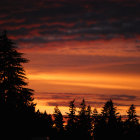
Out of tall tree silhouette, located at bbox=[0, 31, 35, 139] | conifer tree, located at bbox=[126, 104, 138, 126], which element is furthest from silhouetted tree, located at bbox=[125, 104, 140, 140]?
tall tree silhouette, located at bbox=[0, 31, 35, 139]

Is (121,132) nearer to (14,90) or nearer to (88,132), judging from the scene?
(88,132)

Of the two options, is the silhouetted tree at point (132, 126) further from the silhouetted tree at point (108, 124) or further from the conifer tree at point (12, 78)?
the conifer tree at point (12, 78)

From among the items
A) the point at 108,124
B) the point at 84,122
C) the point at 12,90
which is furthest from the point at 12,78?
the point at 84,122

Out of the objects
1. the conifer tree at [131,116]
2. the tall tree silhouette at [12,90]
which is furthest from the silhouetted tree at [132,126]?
the tall tree silhouette at [12,90]

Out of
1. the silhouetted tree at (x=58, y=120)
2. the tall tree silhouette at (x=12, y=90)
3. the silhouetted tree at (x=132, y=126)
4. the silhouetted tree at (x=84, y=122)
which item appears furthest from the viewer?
the silhouetted tree at (x=58, y=120)

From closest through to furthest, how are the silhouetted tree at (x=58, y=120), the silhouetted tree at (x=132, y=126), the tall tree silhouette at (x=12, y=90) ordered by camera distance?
the tall tree silhouette at (x=12, y=90) → the silhouetted tree at (x=132, y=126) → the silhouetted tree at (x=58, y=120)

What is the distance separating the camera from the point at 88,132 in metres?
86.9

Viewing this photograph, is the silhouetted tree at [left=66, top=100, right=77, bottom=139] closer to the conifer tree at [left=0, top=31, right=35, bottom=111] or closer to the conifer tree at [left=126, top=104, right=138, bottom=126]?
the conifer tree at [left=126, top=104, right=138, bottom=126]

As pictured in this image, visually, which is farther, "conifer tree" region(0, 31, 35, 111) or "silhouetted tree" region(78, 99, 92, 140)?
"silhouetted tree" region(78, 99, 92, 140)

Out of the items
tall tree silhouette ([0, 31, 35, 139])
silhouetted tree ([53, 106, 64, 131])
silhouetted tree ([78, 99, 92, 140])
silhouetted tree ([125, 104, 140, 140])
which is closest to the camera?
tall tree silhouette ([0, 31, 35, 139])

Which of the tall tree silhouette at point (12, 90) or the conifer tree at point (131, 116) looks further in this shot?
the conifer tree at point (131, 116)

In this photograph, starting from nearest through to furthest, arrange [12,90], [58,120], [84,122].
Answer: [12,90] < [84,122] < [58,120]

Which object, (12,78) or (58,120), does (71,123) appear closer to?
(58,120)

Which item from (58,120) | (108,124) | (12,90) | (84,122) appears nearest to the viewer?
(12,90)
